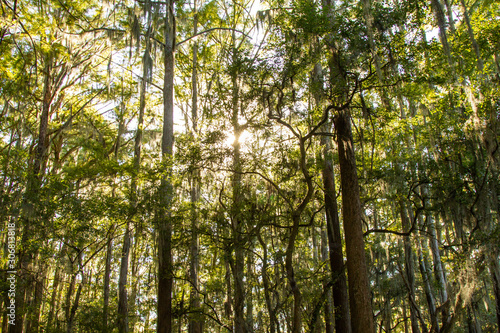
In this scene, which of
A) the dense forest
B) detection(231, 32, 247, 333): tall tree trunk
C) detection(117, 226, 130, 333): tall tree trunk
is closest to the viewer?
the dense forest

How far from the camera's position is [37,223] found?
902 cm

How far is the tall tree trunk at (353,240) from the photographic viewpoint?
6629 millimetres

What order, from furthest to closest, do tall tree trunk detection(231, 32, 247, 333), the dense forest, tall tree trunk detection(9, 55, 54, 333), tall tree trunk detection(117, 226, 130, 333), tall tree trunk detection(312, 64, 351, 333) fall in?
tall tree trunk detection(117, 226, 130, 333)
tall tree trunk detection(9, 55, 54, 333)
tall tree trunk detection(312, 64, 351, 333)
tall tree trunk detection(231, 32, 247, 333)
the dense forest

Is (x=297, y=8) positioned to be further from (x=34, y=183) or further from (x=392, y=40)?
(x=34, y=183)

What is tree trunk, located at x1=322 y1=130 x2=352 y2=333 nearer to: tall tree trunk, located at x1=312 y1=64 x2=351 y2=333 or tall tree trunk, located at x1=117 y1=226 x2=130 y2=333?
tall tree trunk, located at x1=312 y1=64 x2=351 y2=333

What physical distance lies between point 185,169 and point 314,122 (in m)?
3.70

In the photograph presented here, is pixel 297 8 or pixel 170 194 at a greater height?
pixel 297 8

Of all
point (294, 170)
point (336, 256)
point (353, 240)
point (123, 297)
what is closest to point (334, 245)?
point (336, 256)

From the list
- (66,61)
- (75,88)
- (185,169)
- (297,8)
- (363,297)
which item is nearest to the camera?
(363,297)

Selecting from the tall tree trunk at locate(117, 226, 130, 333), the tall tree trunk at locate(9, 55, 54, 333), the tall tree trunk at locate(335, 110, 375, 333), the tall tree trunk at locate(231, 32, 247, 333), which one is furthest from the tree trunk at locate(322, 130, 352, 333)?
the tall tree trunk at locate(9, 55, 54, 333)

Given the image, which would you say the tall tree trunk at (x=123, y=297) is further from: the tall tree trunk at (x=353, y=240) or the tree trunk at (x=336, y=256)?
the tall tree trunk at (x=353, y=240)

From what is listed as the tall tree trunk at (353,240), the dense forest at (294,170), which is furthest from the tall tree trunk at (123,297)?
the tall tree trunk at (353,240)

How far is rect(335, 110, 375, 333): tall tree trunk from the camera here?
663 centimetres

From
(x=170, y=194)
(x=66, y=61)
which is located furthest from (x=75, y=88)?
(x=170, y=194)
